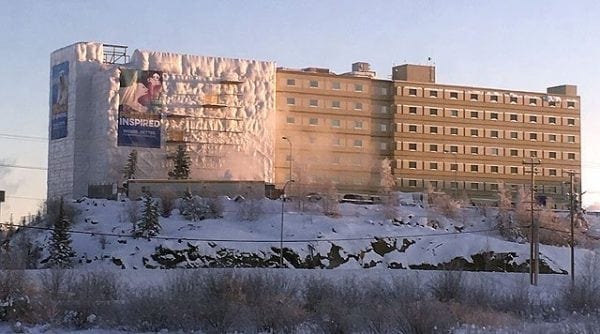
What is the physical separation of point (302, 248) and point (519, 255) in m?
20.8

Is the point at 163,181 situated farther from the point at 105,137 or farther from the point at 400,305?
the point at 400,305

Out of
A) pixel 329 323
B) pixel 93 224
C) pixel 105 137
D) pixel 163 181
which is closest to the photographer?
pixel 329 323

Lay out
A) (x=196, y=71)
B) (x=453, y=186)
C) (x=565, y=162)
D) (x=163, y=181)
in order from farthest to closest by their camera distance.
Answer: (x=565, y=162) → (x=453, y=186) → (x=196, y=71) → (x=163, y=181)

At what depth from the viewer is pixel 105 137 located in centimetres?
12331

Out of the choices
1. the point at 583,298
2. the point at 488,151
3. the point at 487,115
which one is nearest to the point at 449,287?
the point at 583,298

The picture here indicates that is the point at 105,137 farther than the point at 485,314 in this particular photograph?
Yes

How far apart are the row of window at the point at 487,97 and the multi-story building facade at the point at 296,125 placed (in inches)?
7.9

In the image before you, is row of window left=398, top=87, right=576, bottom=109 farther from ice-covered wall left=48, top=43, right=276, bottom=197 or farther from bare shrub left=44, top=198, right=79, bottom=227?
bare shrub left=44, top=198, right=79, bottom=227

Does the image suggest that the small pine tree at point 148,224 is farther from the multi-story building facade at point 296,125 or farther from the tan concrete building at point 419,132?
the tan concrete building at point 419,132

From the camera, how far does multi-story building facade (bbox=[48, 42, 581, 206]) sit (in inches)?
4931

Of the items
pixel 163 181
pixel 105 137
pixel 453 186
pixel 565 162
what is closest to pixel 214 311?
pixel 163 181

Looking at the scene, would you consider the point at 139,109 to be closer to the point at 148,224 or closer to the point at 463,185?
the point at 148,224

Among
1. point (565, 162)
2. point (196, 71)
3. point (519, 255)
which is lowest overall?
point (519, 255)

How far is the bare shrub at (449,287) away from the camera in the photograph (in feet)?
174
